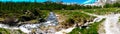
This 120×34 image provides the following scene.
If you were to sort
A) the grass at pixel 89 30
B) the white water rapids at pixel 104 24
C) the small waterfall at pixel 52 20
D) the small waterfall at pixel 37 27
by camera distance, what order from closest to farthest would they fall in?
the grass at pixel 89 30 < the white water rapids at pixel 104 24 < the small waterfall at pixel 37 27 < the small waterfall at pixel 52 20

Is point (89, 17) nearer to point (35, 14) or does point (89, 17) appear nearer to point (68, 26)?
point (68, 26)

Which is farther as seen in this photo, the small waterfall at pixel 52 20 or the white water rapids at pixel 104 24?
the small waterfall at pixel 52 20

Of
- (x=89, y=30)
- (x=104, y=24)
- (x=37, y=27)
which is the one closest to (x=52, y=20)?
(x=37, y=27)

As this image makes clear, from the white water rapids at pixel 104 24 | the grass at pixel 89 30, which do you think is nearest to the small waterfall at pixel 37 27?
the white water rapids at pixel 104 24

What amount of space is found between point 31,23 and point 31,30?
595 cm

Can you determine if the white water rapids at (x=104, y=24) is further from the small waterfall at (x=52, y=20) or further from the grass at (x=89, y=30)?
the grass at (x=89, y=30)

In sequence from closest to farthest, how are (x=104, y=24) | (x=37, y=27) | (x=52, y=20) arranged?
(x=104, y=24)
(x=37, y=27)
(x=52, y=20)

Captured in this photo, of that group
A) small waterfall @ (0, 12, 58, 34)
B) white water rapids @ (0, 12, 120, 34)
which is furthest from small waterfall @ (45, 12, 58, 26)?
white water rapids @ (0, 12, 120, 34)

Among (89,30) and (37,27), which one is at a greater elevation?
(37,27)

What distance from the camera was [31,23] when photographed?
94.2m

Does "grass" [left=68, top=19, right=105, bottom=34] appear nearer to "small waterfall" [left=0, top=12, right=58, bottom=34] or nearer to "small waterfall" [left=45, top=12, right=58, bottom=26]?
"small waterfall" [left=0, top=12, right=58, bottom=34]

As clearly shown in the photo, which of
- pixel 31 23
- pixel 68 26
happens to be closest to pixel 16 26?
pixel 31 23

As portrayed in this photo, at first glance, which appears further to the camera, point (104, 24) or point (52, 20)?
point (52, 20)

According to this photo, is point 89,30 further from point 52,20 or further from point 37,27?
point 52,20
